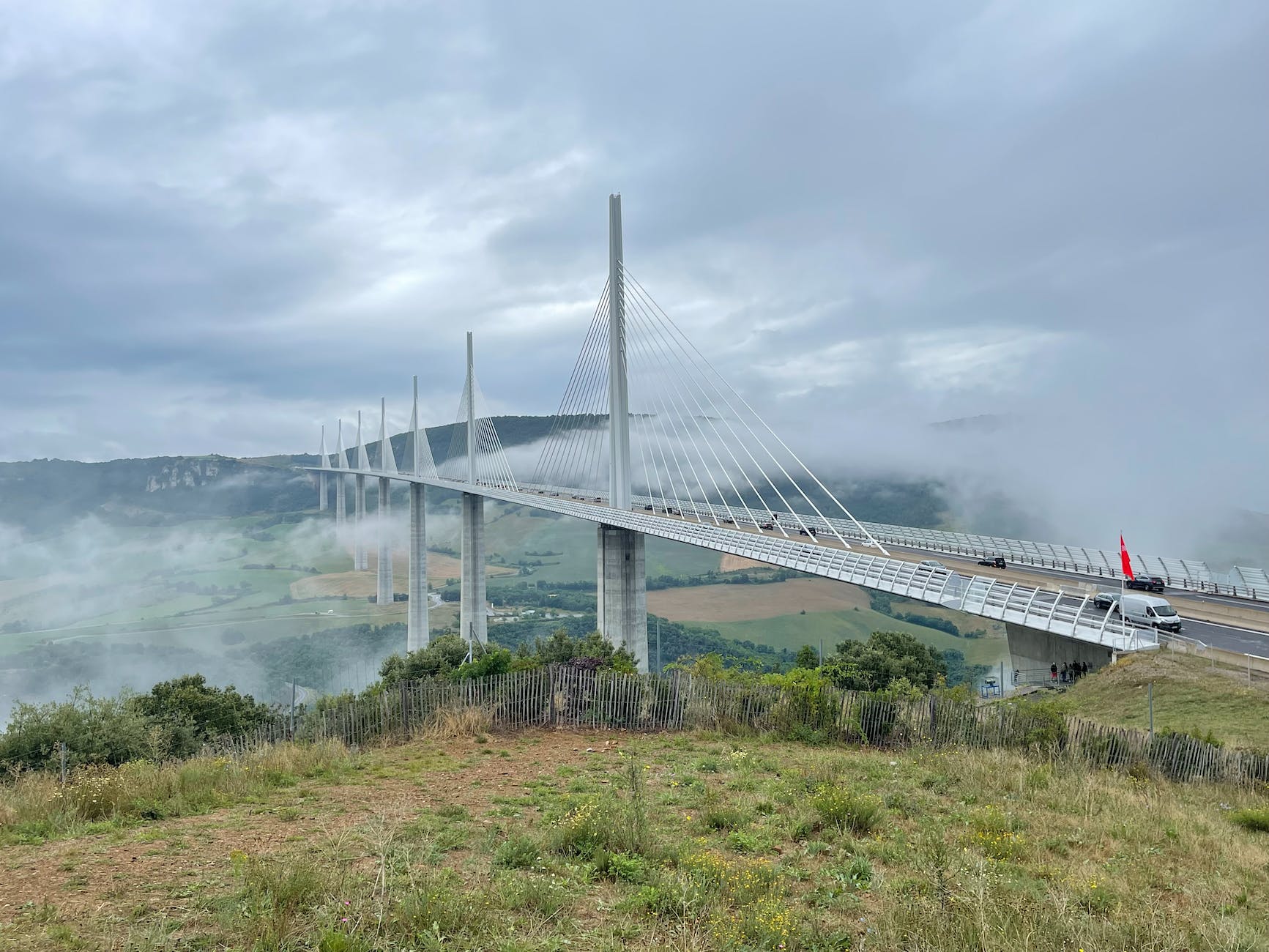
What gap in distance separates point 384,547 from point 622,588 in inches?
3193

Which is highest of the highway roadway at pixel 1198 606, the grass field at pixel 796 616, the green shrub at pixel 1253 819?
the highway roadway at pixel 1198 606

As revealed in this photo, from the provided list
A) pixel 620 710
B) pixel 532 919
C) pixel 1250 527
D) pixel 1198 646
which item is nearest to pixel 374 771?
pixel 620 710

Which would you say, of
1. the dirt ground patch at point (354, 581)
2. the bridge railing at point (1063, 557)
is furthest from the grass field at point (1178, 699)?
the dirt ground patch at point (354, 581)

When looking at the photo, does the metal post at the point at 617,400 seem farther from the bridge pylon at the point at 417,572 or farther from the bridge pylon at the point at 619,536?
the bridge pylon at the point at 417,572

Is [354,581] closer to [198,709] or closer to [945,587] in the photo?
[198,709]

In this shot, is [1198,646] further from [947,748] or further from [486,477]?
[486,477]

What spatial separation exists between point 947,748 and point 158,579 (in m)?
191

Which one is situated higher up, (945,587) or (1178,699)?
(945,587)

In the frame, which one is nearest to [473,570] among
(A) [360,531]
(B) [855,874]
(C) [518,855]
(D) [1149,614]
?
(D) [1149,614]

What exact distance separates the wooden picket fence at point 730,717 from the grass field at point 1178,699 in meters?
2.88

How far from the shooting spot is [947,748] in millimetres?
13852

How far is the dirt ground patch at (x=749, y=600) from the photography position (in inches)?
4934

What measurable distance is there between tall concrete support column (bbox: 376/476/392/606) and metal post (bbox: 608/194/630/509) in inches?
3014

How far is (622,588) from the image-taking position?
44.6m
